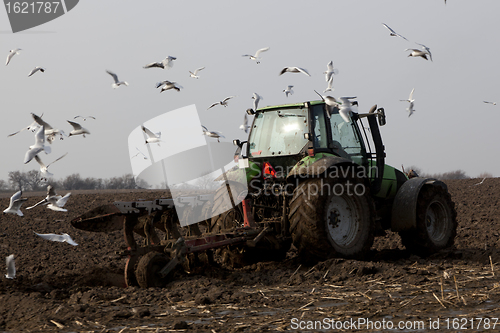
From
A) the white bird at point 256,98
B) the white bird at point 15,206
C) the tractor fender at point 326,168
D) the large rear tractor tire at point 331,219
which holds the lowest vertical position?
the large rear tractor tire at point 331,219

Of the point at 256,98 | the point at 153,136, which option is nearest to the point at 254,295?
the point at 153,136

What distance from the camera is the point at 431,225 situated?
8.40 meters

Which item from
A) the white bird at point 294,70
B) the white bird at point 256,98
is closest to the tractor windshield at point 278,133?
the white bird at point 256,98

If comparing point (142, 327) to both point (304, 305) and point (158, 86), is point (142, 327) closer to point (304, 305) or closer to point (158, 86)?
point (304, 305)

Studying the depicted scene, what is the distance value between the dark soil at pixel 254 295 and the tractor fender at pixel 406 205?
494 millimetres

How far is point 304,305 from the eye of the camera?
4.63 metres

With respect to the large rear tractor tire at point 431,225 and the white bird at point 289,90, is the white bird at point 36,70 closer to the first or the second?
the white bird at point 289,90

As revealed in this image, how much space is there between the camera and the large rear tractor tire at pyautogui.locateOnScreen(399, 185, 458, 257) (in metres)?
7.89

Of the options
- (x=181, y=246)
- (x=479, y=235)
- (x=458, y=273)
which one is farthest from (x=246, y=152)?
(x=479, y=235)

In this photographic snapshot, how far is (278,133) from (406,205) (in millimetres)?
2221

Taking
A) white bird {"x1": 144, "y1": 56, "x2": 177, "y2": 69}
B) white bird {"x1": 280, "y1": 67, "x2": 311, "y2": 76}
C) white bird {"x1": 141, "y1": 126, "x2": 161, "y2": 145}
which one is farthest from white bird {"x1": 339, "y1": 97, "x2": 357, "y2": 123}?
white bird {"x1": 144, "y1": 56, "x2": 177, "y2": 69}

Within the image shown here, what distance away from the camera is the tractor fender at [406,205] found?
7758 millimetres

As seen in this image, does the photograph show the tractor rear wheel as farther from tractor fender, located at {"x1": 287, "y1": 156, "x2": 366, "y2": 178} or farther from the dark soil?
tractor fender, located at {"x1": 287, "y1": 156, "x2": 366, "y2": 178}

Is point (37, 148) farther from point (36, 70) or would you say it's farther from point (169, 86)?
point (36, 70)
